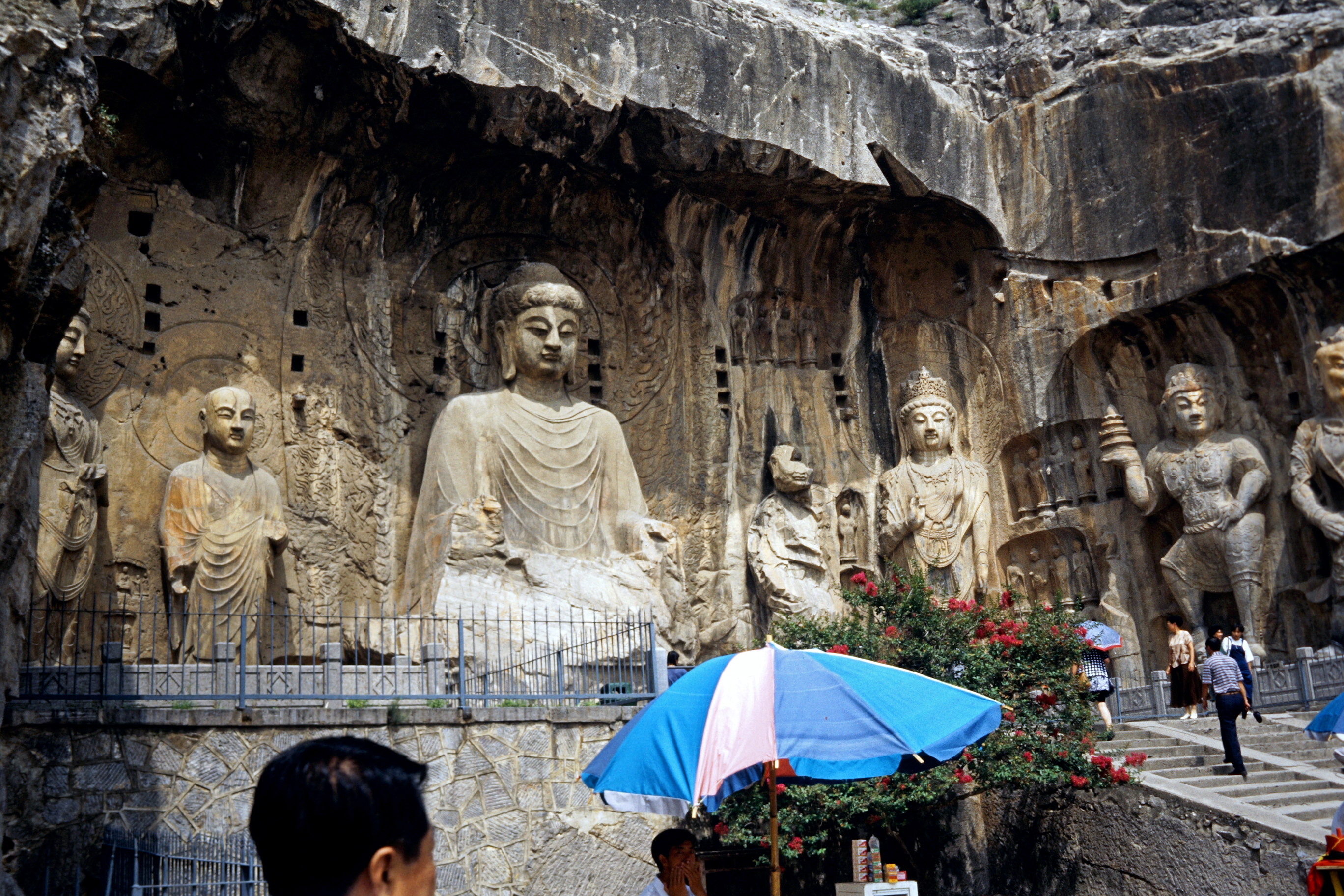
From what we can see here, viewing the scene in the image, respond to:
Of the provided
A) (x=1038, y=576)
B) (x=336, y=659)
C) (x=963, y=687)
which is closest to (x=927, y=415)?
(x=1038, y=576)

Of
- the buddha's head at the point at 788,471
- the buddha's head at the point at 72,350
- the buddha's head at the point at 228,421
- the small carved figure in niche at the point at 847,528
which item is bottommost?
the small carved figure in niche at the point at 847,528

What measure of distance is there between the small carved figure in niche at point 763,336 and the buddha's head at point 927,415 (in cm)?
159

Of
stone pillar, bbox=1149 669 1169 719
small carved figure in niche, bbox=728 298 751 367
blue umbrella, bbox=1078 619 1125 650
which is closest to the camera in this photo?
stone pillar, bbox=1149 669 1169 719

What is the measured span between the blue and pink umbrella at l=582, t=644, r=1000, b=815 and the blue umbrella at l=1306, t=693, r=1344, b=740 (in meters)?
2.40

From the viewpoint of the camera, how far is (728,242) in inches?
577

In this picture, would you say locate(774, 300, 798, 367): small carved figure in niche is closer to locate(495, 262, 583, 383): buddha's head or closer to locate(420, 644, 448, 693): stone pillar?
locate(495, 262, 583, 383): buddha's head

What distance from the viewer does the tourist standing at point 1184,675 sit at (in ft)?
38.2

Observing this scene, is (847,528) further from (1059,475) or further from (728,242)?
(728,242)

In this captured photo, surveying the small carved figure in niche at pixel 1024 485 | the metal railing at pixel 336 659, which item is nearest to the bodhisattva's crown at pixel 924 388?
the small carved figure in niche at pixel 1024 485

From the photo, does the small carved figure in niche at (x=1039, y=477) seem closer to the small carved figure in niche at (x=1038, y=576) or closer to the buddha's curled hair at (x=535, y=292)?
the small carved figure in niche at (x=1038, y=576)

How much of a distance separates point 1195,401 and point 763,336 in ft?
15.1

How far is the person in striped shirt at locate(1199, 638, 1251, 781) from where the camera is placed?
30.9 feet

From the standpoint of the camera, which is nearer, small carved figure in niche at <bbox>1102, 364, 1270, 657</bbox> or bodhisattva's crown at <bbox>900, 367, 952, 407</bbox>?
small carved figure in niche at <bbox>1102, 364, 1270, 657</bbox>

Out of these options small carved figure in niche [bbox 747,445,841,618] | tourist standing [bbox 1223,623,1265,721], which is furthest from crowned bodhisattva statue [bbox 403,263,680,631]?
tourist standing [bbox 1223,623,1265,721]
